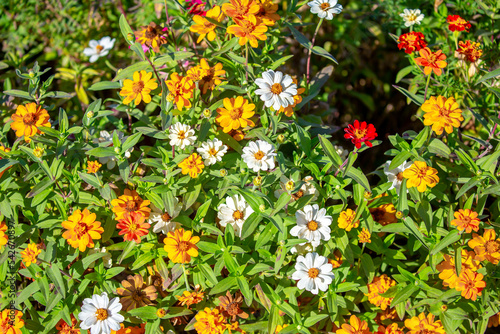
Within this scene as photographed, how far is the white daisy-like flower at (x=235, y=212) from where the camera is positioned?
176cm

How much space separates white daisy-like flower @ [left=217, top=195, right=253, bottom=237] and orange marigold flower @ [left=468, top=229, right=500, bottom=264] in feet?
2.94

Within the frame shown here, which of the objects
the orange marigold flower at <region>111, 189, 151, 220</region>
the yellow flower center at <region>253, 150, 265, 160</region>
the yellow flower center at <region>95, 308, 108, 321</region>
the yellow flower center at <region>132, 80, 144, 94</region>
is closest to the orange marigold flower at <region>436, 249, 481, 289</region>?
the yellow flower center at <region>253, 150, 265, 160</region>

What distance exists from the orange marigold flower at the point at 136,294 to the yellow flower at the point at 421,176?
114 cm

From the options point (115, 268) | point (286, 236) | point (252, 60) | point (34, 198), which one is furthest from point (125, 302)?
point (252, 60)

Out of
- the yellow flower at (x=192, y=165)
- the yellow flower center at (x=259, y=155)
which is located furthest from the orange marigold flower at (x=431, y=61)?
the yellow flower at (x=192, y=165)

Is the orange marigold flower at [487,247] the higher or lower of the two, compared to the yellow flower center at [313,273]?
higher

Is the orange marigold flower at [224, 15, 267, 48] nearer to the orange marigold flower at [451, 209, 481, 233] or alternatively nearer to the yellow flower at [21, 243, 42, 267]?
the orange marigold flower at [451, 209, 481, 233]

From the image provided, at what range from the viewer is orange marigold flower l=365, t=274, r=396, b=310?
69.7 inches

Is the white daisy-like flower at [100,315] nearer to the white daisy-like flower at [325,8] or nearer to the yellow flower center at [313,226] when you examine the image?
the yellow flower center at [313,226]

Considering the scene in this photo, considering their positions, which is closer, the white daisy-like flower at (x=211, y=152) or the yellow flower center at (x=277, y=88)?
the yellow flower center at (x=277, y=88)

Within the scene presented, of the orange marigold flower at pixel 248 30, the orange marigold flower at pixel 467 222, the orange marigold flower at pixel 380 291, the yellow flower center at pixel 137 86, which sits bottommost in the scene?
the orange marigold flower at pixel 380 291

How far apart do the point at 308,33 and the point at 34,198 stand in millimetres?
2133

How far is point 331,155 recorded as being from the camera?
1690mm

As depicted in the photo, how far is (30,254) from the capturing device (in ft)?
5.33
